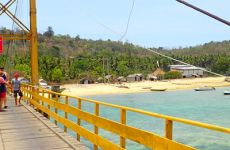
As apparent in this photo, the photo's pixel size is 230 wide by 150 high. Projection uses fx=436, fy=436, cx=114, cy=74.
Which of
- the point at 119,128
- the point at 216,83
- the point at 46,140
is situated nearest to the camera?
the point at 119,128

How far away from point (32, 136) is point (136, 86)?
124677 mm

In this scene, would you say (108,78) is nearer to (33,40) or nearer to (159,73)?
(159,73)

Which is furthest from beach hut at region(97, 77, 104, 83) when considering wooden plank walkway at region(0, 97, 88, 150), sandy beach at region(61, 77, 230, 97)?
wooden plank walkway at region(0, 97, 88, 150)

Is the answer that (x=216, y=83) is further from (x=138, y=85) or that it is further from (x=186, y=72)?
(x=138, y=85)

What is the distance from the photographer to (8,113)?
722 inches

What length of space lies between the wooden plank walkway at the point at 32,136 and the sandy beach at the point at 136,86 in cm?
9753

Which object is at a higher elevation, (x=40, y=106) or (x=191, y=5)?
(x=191, y=5)

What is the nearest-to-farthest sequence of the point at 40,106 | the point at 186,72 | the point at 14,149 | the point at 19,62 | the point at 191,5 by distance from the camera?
1. the point at 191,5
2. the point at 14,149
3. the point at 40,106
4. the point at 19,62
5. the point at 186,72

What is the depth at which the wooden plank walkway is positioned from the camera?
999 centimetres

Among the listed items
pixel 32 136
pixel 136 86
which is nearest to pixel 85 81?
pixel 136 86

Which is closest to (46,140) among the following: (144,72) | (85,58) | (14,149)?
(14,149)

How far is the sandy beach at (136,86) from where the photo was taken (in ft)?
397

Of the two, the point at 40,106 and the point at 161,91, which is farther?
the point at 161,91

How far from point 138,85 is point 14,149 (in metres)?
129
